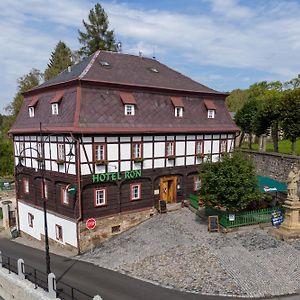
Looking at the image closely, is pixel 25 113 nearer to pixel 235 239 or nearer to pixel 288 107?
pixel 235 239

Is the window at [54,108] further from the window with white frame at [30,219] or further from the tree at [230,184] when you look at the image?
the tree at [230,184]

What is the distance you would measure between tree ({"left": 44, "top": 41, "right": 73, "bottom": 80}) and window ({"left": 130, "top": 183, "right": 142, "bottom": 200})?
3307cm

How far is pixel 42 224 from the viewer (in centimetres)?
2509

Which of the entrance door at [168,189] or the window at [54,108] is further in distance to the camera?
the entrance door at [168,189]

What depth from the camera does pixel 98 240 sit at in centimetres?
2198

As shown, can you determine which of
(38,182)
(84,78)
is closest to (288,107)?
(84,78)

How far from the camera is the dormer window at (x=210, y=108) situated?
1061 inches

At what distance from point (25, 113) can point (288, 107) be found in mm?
23446

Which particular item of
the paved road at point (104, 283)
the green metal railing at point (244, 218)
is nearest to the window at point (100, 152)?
the paved road at point (104, 283)

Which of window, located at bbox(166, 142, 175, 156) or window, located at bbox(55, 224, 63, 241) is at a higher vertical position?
window, located at bbox(166, 142, 175, 156)

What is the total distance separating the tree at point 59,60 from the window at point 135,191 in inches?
1302

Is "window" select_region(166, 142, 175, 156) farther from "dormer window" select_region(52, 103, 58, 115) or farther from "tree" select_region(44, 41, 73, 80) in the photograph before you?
"tree" select_region(44, 41, 73, 80)

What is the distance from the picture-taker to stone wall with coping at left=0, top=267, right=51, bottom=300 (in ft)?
50.1

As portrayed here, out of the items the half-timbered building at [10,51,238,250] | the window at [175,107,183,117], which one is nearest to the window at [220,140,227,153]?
the half-timbered building at [10,51,238,250]
